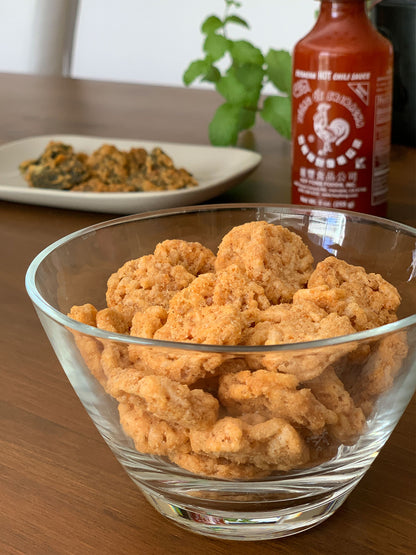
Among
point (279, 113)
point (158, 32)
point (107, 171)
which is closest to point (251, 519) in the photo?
point (107, 171)

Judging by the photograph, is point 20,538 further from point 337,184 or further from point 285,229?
Result: point 337,184

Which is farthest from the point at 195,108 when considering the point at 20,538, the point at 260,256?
the point at 20,538

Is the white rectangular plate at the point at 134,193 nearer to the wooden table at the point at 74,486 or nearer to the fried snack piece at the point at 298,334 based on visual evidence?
the wooden table at the point at 74,486

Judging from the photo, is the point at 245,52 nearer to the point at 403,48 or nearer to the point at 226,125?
the point at 226,125

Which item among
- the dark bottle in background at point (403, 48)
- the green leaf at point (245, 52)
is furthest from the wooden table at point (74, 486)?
the dark bottle in background at point (403, 48)

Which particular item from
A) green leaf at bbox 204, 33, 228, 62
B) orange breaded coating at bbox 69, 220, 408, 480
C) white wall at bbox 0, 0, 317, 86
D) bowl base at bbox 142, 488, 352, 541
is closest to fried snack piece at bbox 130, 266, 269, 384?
orange breaded coating at bbox 69, 220, 408, 480
